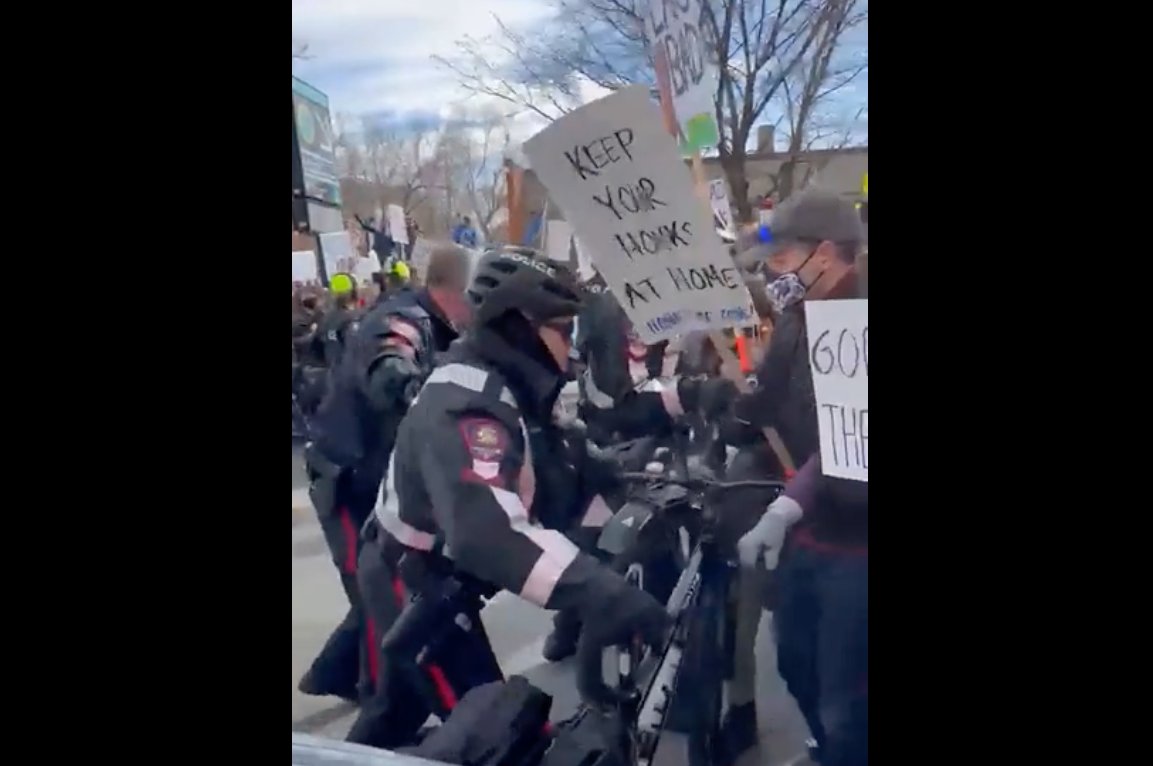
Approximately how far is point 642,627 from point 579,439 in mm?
361

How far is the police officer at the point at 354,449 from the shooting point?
247cm

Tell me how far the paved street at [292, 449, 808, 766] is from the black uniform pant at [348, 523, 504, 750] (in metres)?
0.05

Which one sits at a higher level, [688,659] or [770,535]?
[770,535]

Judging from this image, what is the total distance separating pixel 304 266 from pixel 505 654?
0.83 m

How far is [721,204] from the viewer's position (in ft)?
7.28

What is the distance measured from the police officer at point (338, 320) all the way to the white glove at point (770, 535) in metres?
0.85

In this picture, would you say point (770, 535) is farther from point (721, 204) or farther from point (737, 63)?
point (737, 63)

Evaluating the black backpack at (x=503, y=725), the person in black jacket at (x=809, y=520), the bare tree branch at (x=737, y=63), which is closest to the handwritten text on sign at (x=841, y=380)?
the person in black jacket at (x=809, y=520)

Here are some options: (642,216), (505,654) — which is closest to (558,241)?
(642,216)

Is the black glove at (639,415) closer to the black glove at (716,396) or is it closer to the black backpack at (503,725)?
the black glove at (716,396)
